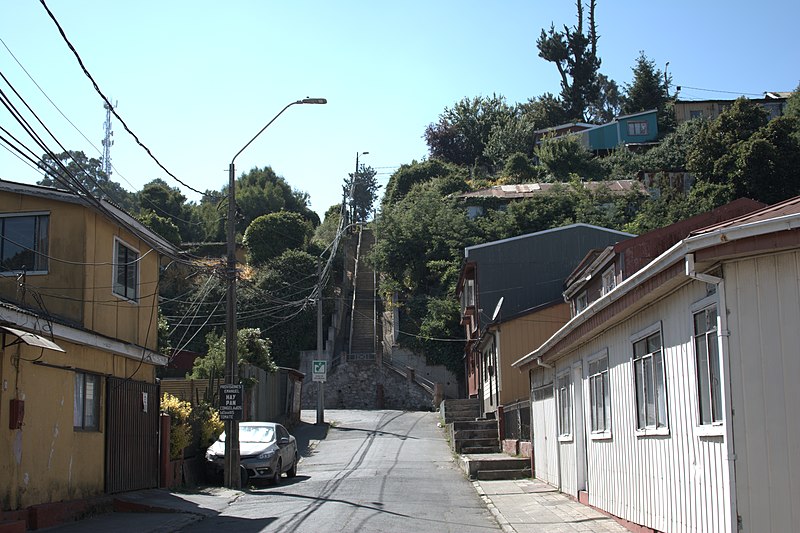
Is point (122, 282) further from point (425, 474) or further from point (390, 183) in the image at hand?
point (390, 183)

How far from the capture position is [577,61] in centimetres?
7675

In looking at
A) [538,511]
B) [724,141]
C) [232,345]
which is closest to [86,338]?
[232,345]

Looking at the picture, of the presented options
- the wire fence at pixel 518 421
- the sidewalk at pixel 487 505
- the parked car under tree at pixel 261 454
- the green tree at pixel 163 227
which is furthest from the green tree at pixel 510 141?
the sidewalk at pixel 487 505

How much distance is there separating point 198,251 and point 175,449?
41.2 m

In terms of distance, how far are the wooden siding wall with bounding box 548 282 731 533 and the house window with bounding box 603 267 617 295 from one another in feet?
30.6

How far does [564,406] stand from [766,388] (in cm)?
1043

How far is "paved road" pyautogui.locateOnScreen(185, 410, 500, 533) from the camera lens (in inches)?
542

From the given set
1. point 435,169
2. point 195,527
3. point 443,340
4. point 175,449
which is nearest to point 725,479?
point 195,527

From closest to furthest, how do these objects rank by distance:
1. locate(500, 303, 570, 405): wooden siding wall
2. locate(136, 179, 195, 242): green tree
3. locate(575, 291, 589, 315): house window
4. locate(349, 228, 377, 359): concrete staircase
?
locate(575, 291, 589, 315): house window → locate(500, 303, 570, 405): wooden siding wall → locate(349, 228, 377, 359): concrete staircase → locate(136, 179, 195, 242): green tree

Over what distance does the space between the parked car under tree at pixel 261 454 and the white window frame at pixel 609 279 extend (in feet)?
31.3

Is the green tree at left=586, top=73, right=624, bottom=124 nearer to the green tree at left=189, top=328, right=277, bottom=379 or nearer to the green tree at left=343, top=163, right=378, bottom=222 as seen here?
the green tree at left=343, top=163, right=378, bottom=222

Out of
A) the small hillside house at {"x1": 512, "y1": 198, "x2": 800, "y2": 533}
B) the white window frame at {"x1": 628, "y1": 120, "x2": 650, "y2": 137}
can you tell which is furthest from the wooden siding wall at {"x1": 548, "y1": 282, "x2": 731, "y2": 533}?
the white window frame at {"x1": 628, "y1": 120, "x2": 650, "y2": 137}

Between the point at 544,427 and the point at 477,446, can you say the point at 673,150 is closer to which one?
the point at 477,446

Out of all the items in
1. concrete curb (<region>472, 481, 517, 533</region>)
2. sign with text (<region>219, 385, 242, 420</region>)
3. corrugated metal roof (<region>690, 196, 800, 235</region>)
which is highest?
corrugated metal roof (<region>690, 196, 800, 235</region>)
